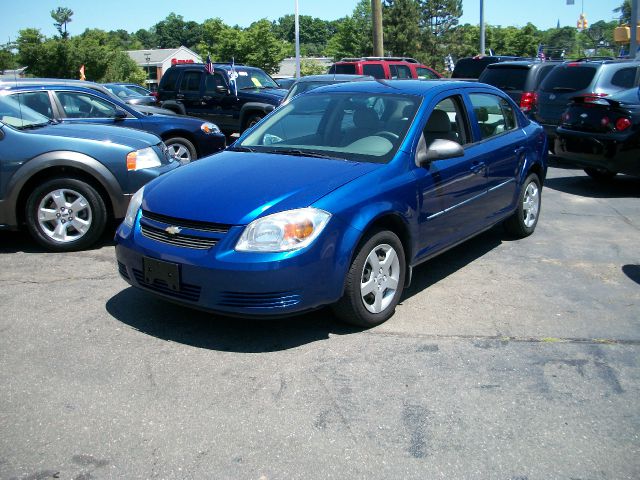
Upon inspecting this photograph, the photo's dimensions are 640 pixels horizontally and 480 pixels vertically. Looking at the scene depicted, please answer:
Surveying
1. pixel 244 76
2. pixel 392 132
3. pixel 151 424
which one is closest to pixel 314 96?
pixel 392 132

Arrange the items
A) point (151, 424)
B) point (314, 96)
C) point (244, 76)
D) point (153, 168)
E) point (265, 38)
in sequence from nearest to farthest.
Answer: point (151, 424)
point (314, 96)
point (153, 168)
point (244, 76)
point (265, 38)

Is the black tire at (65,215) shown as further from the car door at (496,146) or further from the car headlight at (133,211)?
the car door at (496,146)

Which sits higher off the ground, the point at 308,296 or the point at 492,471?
the point at 308,296

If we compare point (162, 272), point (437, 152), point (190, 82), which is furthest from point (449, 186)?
point (190, 82)

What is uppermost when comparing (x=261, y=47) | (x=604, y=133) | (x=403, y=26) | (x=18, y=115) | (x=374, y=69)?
(x=403, y=26)

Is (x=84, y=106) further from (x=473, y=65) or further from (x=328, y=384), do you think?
(x=473, y=65)

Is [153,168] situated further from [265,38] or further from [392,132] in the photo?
[265,38]

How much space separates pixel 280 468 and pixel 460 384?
1.30m

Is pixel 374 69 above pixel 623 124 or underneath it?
above

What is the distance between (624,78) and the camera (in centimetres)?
1269

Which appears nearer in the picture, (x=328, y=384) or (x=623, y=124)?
(x=328, y=384)

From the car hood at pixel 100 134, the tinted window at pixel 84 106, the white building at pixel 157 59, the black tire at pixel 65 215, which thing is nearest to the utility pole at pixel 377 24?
the tinted window at pixel 84 106

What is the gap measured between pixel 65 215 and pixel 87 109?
279cm

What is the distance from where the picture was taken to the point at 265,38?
203 feet
